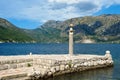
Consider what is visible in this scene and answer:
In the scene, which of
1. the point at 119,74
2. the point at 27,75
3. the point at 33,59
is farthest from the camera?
the point at 119,74

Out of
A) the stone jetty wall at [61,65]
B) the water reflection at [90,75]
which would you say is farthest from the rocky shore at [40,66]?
the water reflection at [90,75]

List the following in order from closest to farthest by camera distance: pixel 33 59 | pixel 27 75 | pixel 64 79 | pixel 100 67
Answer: pixel 27 75, pixel 64 79, pixel 33 59, pixel 100 67

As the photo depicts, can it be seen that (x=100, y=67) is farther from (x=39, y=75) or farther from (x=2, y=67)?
(x=2, y=67)

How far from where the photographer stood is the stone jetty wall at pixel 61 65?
30.9 m

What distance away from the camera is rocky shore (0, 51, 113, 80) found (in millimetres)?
27720

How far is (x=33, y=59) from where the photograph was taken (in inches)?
1369

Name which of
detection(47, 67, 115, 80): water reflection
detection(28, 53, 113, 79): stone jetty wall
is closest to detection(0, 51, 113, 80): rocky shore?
detection(28, 53, 113, 79): stone jetty wall

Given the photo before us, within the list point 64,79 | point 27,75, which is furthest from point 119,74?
point 27,75

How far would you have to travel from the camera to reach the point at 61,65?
113 feet

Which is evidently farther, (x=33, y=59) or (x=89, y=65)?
(x=89, y=65)

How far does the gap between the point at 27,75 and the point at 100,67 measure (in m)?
17.6

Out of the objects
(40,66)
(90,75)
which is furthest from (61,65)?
(90,75)

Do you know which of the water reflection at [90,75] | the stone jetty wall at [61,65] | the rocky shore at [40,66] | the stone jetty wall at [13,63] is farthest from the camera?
the water reflection at [90,75]

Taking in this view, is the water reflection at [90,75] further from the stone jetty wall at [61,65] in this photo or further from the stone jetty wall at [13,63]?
the stone jetty wall at [13,63]
